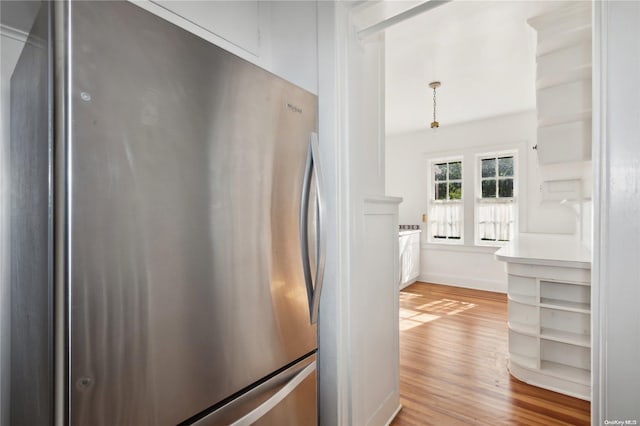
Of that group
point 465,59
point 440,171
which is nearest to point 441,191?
point 440,171

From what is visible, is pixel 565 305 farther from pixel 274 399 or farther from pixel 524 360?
pixel 274 399

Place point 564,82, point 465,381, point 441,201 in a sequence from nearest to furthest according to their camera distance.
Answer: point 564,82, point 465,381, point 441,201

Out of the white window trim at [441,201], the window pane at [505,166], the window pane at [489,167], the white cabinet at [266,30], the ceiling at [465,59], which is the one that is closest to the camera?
the white cabinet at [266,30]

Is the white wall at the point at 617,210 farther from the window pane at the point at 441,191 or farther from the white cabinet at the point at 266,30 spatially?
the window pane at the point at 441,191

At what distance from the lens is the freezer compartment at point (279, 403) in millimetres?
923

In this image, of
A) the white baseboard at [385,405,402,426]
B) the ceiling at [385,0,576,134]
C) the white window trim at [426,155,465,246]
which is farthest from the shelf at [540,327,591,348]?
the white window trim at [426,155,465,246]

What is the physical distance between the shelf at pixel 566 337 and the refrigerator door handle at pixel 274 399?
1.91m

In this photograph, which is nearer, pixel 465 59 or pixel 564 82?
pixel 564 82

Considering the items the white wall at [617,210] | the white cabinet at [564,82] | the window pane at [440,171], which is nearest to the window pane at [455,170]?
the window pane at [440,171]

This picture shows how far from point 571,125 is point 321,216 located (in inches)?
79.6

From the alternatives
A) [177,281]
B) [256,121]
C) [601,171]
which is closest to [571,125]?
[601,171]

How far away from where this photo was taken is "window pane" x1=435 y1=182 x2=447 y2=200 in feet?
18.0

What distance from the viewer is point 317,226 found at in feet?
4.23

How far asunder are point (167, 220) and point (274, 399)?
708 mm
